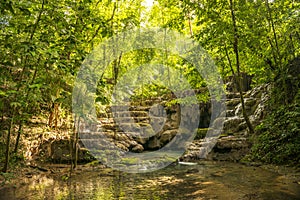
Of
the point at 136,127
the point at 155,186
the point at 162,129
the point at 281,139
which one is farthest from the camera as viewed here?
the point at 162,129

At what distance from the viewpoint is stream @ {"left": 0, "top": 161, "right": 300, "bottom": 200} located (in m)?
4.77

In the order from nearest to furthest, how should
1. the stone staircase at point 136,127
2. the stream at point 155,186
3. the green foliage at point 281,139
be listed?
the stream at point 155,186 < the green foliage at point 281,139 < the stone staircase at point 136,127

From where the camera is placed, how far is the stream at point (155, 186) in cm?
477

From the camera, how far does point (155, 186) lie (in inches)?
228

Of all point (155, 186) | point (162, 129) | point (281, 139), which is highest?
point (281, 139)

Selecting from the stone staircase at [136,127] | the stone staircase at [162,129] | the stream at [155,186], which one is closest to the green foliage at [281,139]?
the stream at [155,186]

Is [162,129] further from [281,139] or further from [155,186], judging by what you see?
[155,186]

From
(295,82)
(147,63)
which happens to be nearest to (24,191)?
(295,82)

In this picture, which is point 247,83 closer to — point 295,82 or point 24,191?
point 295,82

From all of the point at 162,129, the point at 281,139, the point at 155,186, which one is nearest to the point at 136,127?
the point at 162,129

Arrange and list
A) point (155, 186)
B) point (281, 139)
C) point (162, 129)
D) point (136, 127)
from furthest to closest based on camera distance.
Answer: point (162, 129) → point (136, 127) → point (281, 139) → point (155, 186)

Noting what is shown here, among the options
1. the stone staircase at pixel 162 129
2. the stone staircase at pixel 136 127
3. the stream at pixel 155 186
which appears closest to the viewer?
the stream at pixel 155 186

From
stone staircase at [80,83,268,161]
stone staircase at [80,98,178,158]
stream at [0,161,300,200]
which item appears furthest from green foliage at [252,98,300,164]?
stone staircase at [80,98,178,158]

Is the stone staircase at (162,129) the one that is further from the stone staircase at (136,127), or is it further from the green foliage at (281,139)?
the green foliage at (281,139)
